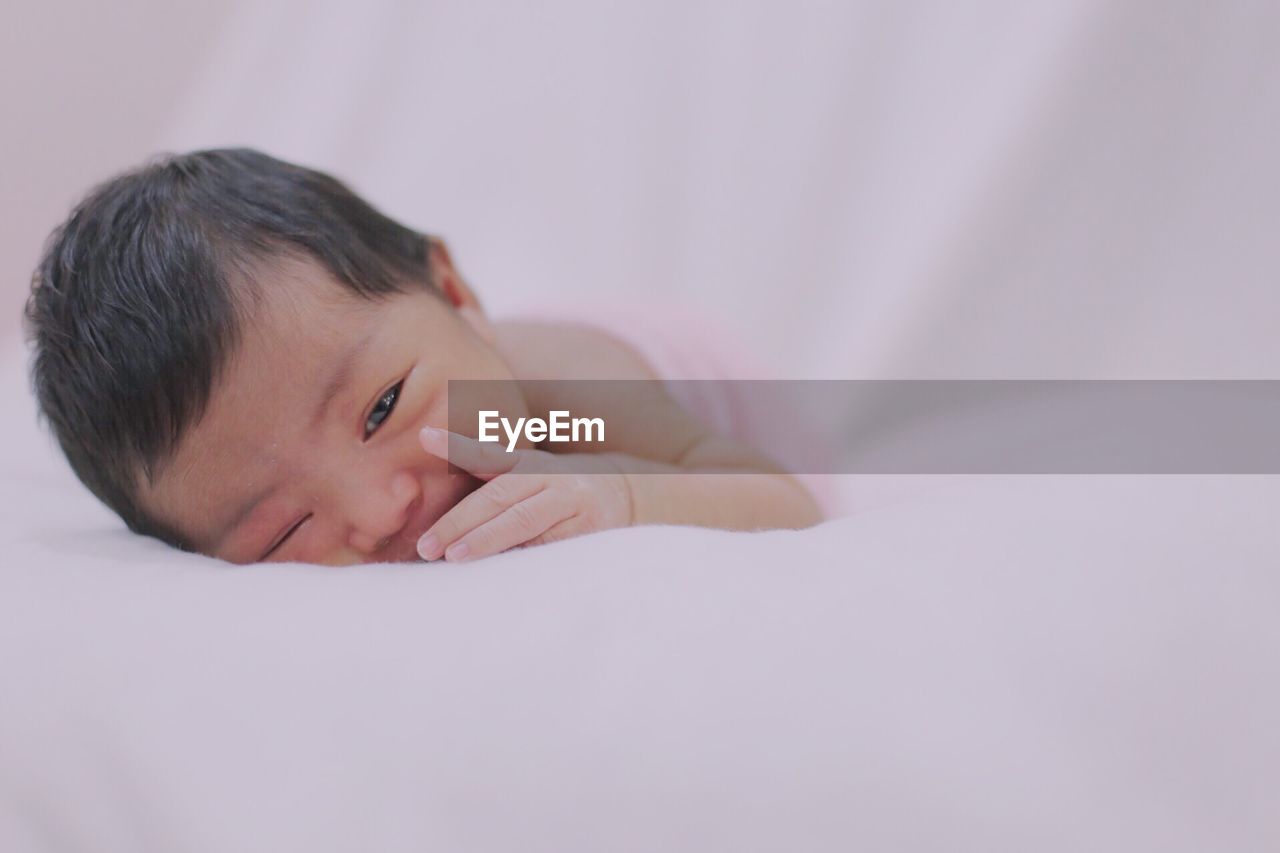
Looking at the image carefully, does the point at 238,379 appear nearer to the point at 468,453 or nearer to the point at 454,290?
the point at 468,453

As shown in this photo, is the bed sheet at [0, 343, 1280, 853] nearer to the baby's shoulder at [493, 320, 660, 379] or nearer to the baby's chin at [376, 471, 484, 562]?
the baby's chin at [376, 471, 484, 562]

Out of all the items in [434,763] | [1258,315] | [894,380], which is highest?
[1258,315]

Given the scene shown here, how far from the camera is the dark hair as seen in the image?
2.52 feet

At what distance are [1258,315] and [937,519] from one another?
29.8 inches

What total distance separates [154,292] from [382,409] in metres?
0.19

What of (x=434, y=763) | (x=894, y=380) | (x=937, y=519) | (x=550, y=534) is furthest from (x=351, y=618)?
(x=894, y=380)

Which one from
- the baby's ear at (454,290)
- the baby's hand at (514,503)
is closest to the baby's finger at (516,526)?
the baby's hand at (514,503)

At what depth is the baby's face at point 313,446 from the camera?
2.52 feet

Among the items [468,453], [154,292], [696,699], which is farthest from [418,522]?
[696,699]

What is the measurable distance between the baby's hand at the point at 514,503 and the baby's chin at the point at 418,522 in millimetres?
26

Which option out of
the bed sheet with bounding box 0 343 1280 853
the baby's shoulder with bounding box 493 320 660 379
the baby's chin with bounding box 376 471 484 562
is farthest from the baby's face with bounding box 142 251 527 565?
the baby's shoulder with bounding box 493 320 660 379

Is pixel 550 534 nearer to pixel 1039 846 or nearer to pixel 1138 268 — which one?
pixel 1039 846

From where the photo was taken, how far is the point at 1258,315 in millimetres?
1151

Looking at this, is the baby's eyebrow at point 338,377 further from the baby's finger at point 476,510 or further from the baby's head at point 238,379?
the baby's finger at point 476,510
